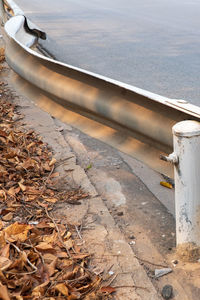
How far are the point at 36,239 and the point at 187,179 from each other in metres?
0.96

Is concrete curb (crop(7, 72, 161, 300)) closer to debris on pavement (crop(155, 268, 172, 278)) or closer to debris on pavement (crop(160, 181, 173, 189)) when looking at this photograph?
debris on pavement (crop(155, 268, 172, 278))

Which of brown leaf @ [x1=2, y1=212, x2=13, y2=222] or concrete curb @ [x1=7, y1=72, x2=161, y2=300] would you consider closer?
concrete curb @ [x1=7, y1=72, x2=161, y2=300]

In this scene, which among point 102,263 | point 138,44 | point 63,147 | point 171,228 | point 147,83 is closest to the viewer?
point 102,263

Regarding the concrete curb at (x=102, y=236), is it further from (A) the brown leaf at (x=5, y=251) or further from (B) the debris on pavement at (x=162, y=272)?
(A) the brown leaf at (x=5, y=251)

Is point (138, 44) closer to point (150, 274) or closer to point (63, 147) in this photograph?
point (63, 147)

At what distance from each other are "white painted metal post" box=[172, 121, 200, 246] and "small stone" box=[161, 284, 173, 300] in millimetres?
285

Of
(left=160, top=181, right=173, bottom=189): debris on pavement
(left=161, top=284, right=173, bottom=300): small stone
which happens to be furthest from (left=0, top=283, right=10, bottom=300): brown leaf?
(left=160, top=181, right=173, bottom=189): debris on pavement

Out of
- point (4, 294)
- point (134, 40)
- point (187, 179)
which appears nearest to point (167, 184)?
point (187, 179)

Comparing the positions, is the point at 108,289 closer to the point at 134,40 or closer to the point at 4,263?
the point at 4,263

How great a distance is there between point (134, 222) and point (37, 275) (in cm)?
108

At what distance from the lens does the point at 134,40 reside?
36.9ft

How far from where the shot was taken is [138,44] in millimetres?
10766

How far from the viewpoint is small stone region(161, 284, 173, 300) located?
2985 mm

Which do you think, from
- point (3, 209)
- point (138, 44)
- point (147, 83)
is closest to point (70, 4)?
point (138, 44)
